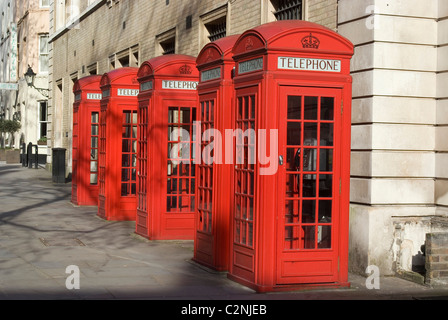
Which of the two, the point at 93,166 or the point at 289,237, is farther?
the point at 93,166

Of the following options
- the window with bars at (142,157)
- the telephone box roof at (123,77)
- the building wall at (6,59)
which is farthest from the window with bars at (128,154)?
the building wall at (6,59)

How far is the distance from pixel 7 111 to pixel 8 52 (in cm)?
386

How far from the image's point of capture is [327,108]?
8.26 metres

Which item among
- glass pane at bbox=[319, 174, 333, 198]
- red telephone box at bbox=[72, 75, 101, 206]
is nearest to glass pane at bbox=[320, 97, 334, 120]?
glass pane at bbox=[319, 174, 333, 198]

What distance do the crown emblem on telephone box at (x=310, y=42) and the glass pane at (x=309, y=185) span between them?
1.41m

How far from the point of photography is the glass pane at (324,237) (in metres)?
8.28

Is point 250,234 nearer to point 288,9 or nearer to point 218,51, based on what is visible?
point 218,51

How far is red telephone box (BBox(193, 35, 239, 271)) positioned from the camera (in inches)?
363

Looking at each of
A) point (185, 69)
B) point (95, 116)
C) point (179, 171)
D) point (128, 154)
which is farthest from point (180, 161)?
point (95, 116)

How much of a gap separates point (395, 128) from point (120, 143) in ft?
21.9

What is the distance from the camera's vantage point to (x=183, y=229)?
39.6ft

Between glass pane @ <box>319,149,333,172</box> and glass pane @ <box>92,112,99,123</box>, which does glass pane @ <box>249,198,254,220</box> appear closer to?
glass pane @ <box>319,149,333,172</box>

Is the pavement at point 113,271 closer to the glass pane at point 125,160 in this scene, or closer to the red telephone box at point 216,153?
the red telephone box at point 216,153

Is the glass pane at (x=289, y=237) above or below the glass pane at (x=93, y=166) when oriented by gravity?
below
